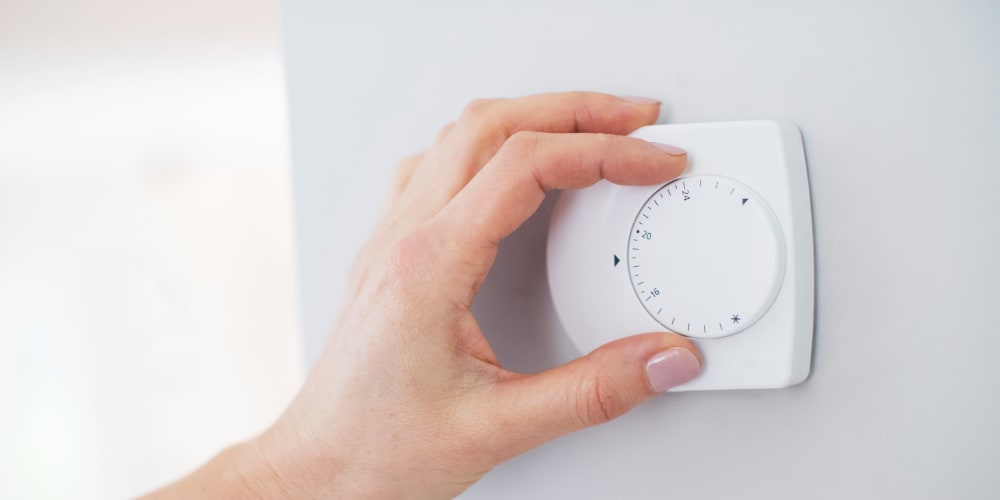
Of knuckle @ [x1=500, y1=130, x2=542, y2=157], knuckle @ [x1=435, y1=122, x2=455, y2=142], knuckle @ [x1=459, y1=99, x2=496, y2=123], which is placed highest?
knuckle @ [x1=459, y1=99, x2=496, y2=123]

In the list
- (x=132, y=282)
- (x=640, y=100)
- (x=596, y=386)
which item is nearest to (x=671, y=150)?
(x=640, y=100)

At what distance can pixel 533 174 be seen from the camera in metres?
0.50

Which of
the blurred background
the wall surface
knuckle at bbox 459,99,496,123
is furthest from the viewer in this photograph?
the blurred background

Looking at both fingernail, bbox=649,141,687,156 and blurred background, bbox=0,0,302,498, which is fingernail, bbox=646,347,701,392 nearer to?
fingernail, bbox=649,141,687,156

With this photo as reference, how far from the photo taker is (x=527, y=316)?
1.99 feet

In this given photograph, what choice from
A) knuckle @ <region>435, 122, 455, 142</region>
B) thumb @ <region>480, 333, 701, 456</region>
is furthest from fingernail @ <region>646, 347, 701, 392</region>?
knuckle @ <region>435, 122, 455, 142</region>

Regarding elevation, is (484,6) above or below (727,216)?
above

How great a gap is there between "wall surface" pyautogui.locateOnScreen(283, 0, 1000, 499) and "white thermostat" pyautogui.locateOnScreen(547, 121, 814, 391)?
30mm

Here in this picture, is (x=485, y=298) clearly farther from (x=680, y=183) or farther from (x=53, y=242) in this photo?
(x=53, y=242)

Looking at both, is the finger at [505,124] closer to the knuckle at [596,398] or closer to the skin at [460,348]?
the skin at [460,348]

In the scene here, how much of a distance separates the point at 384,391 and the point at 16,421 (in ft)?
9.49

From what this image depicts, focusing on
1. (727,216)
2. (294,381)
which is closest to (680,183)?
(727,216)

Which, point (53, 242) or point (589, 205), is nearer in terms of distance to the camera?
point (589, 205)

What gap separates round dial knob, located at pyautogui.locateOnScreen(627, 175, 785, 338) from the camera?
1.57 feet
